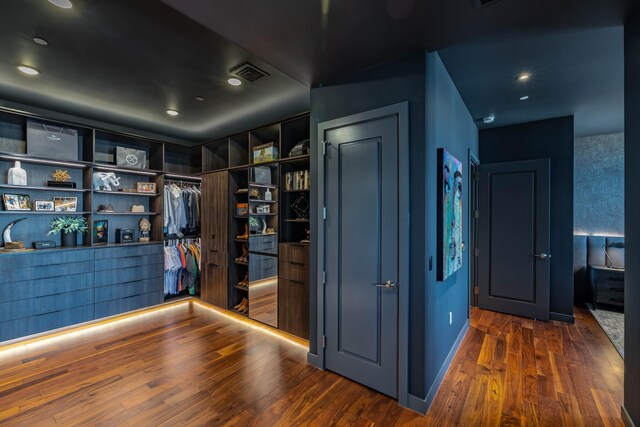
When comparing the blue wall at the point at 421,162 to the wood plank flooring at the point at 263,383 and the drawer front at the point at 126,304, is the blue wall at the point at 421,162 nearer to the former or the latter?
the wood plank flooring at the point at 263,383

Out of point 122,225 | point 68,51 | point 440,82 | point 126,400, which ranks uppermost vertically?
point 68,51

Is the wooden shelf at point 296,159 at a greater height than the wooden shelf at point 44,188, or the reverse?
the wooden shelf at point 296,159

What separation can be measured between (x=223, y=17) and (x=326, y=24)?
2.13 feet

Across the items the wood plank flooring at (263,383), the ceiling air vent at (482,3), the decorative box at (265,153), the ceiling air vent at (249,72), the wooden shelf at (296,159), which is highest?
the ceiling air vent at (249,72)

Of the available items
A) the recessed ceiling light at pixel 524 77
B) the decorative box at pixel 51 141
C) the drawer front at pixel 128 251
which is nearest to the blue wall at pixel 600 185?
the recessed ceiling light at pixel 524 77

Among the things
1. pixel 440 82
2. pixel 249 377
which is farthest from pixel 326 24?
pixel 249 377

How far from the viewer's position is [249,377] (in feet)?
8.27

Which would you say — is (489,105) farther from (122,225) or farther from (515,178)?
(122,225)

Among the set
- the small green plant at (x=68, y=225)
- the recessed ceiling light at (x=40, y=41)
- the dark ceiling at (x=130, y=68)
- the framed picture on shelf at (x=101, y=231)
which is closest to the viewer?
the dark ceiling at (x=130, y=68)

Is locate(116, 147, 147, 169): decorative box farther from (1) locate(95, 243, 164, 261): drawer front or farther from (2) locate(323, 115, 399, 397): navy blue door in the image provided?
(2) locate(323, 115, 399, 397): navy blue door

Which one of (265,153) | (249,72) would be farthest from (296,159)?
(249,72)

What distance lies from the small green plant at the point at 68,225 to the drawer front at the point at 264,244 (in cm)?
234

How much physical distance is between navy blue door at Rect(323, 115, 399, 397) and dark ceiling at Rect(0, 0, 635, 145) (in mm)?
651

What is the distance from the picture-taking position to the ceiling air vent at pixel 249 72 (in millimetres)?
2688
